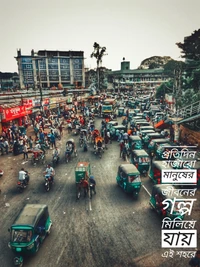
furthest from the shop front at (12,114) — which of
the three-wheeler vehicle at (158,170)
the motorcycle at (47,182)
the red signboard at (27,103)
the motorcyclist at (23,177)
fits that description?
the three-wheeler vehicle at (158,170)

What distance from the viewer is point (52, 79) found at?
85.6 meters

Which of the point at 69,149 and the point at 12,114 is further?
the point at 12,114

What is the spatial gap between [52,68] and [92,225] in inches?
3253

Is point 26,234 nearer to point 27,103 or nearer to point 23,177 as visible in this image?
point 23,177

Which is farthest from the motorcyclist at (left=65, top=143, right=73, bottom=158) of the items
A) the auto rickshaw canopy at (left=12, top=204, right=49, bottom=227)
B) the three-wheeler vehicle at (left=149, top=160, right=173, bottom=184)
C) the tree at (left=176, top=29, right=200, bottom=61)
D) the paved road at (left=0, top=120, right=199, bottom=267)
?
the tree at (left=176, top=29, right=200, bottom=61)

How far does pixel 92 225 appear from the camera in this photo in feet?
37.1

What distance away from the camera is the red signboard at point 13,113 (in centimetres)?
2619

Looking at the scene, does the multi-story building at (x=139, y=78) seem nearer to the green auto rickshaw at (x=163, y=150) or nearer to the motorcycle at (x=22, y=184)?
the green auto rickshaw at (x=163, y=150)

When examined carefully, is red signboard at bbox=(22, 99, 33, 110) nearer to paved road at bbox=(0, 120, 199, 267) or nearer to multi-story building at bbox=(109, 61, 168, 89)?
paved road at bbox=(0, 120, 199, 267)

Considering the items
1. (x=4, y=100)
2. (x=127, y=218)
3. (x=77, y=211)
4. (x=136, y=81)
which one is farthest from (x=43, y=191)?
(x=136, y=81)

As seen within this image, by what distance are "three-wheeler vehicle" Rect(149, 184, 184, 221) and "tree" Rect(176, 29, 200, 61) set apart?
83.1ft

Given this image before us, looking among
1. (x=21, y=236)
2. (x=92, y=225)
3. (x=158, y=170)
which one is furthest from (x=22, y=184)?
(x=158, y=170)

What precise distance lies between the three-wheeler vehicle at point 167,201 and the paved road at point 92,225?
2.42 ft

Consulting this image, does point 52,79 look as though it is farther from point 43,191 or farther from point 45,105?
point 43,191
